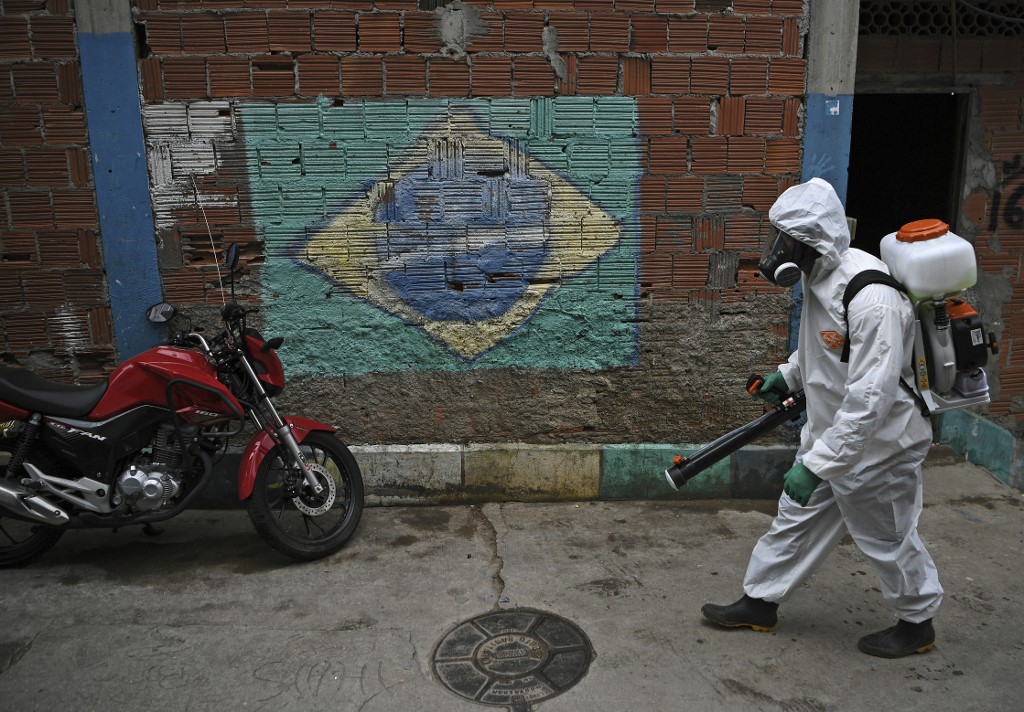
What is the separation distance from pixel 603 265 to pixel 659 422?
41.6 inches

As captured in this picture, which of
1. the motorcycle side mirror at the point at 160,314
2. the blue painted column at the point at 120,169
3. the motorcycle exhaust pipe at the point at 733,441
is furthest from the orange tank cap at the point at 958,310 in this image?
the blue painted column at the point at 120,169

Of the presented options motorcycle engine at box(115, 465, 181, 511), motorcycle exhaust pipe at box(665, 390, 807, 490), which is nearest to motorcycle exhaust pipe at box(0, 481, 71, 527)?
motorcycle engine at box(115, 465, 181, 511)

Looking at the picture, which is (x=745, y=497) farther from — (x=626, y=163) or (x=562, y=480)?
(x=626, y=163)

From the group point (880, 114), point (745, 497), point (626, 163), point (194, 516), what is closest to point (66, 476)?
point (194, 516)

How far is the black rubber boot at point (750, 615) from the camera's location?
11.7 ft

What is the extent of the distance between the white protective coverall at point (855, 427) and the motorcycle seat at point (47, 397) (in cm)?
336

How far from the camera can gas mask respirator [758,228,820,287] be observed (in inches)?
129

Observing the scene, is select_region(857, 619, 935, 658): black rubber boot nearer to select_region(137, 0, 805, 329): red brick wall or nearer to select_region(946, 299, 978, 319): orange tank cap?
select_region(946, 299, 978, 319): orange tank cap

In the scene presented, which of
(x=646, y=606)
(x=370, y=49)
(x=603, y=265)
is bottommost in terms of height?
(x=646, y=606)

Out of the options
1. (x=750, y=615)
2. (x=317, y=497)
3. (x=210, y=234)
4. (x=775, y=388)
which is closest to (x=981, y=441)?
(x=775, y=388)

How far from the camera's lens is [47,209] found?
4.57m

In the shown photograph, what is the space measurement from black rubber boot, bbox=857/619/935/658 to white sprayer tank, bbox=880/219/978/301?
1391 mm

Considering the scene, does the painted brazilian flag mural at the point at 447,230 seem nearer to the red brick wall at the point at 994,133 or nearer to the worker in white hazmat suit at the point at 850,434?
the worker in white hazmat suit at the point at 850,434

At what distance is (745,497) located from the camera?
5012 millimetres
